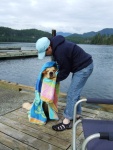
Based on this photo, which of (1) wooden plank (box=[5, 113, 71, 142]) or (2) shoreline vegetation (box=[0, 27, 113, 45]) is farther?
(2) shoreline vegetation (box=[0, 27, 113, 45])

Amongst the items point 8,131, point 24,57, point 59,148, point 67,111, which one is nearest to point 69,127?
point 67,111

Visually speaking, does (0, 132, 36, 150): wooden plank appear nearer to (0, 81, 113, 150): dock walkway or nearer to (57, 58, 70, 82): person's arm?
(0, 81, 113, 150): dock walkway

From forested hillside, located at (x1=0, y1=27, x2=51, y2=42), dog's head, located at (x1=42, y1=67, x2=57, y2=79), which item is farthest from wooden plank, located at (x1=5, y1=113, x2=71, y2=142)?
forested hillside, located at (x1=0, y1=27, x2=51, y2=42)

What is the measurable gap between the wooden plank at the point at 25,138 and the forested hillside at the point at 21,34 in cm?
14518

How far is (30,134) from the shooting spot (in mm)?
3586

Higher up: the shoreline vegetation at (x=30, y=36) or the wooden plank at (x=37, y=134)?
the shoreline vegetation at (x=30, y=36)

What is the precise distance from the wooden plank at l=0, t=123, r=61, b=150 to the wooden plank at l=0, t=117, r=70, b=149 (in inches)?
3.3

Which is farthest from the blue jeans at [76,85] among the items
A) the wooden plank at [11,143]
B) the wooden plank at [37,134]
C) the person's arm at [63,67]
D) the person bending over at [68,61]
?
the wooden plank at [11,143]

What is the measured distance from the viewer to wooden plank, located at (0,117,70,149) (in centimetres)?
331

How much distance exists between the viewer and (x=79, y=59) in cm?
366

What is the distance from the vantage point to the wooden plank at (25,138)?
10.6ft

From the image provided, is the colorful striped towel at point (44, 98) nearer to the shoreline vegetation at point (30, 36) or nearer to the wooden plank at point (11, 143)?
the wooden plank at point (11, 143)

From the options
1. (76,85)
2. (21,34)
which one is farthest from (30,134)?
(21,34)

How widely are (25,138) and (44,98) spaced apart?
0.88 metres
